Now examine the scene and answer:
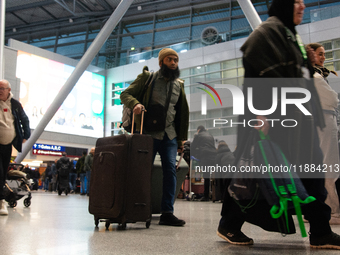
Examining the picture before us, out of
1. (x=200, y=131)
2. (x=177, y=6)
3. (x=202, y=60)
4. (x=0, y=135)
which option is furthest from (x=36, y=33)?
(x=0, y=135)

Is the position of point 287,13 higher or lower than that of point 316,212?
higher

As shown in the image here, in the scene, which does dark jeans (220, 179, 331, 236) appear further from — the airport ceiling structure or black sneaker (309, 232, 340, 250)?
the airport ceiling structure

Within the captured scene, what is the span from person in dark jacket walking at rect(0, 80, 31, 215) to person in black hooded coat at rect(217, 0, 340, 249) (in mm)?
3339

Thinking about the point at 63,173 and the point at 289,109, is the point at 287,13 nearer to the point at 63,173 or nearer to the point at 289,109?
the point at 289,109

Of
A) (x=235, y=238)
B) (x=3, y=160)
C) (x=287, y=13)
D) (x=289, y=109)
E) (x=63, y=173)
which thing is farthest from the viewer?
(x=63, y=173)

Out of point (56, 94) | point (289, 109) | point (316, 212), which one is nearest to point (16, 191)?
point (316, 212)

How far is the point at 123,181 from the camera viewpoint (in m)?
3.12

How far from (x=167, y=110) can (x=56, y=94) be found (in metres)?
21.6

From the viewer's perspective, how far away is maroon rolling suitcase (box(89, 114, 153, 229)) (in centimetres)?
310

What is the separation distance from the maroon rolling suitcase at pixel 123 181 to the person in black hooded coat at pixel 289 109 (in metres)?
1.21

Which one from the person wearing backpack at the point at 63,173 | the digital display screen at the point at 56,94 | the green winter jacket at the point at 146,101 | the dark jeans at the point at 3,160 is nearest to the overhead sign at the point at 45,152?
the digital display screen at the point at 56,94

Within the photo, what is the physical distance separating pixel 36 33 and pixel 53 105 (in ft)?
85.4

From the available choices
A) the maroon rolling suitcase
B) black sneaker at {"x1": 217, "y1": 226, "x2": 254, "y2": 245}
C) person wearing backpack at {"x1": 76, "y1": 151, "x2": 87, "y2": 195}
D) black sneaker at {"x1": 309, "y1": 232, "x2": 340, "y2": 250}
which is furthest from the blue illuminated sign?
black sneaker at {"x1": 309, "y1": 232, "x2": 340, "y2": 250}

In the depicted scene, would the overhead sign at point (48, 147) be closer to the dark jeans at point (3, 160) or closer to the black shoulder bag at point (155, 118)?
the dark jeans at point (3, 160)
